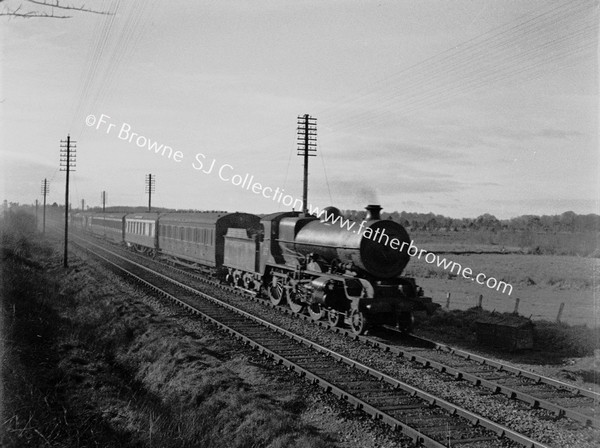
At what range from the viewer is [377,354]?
10.3 meters

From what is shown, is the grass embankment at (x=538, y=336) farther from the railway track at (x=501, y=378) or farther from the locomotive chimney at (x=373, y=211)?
the locomotive chimney at (x=373, y=211)

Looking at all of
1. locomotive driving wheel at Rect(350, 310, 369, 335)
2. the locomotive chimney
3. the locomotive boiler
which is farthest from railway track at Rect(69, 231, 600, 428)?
the locomotive chimney

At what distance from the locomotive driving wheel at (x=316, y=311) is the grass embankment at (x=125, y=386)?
3.03 metres

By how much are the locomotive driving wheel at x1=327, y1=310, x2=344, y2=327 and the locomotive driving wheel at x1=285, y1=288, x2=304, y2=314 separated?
61.5 inches

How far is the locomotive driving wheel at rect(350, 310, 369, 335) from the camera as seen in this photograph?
1165 cm

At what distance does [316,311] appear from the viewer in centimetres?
1381

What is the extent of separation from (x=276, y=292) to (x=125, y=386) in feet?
23.5

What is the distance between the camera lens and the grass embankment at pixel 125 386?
246 inches

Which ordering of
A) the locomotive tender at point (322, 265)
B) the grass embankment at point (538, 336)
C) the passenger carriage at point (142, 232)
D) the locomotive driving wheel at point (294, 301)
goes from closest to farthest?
1. the grass embankment at point (538, 336)
2. the locomotive tender at point (322, 265)
3. the locomotive driving wheel at point (294, 301)
4. the passenger carriage at point (142, 232)

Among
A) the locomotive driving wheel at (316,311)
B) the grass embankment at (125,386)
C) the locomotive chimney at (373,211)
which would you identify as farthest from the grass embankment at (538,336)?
the grass embankment at (125,386)

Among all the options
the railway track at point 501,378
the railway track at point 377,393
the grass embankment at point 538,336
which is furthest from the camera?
the grass embankment at point 538,336

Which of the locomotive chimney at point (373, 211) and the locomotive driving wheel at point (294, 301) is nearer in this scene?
the locomotive chimney at point (373, 211)

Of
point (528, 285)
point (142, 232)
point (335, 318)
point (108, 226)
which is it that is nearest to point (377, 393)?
point (335, 318)

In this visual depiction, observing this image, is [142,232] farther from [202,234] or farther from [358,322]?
[358,322]
